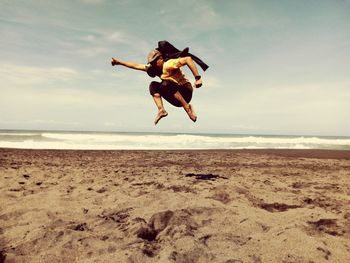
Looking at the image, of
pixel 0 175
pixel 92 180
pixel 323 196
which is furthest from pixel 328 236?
pixel 0 175

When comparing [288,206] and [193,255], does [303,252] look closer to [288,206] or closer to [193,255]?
[193,255]

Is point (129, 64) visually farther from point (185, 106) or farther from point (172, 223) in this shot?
point (172, 223)

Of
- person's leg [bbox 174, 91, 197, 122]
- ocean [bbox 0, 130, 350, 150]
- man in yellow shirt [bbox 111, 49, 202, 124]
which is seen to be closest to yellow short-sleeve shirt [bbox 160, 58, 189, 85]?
man in yellow shirt [bbox 111, 49, 202, 124]

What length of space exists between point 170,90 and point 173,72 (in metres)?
0.27

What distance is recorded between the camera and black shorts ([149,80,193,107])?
15.6ft

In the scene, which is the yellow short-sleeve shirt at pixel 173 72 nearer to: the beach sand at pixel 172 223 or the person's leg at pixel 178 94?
the person's leg at pixel 178 94

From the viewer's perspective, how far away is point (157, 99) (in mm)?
4852

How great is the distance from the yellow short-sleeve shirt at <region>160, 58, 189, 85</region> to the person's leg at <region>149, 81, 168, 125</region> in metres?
0.20

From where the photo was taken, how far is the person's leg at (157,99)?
477cm

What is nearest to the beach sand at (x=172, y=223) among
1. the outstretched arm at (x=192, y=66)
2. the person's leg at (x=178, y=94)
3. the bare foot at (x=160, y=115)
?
the bare foot at (x=160, y=115)

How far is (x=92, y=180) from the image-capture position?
6699 millimetres

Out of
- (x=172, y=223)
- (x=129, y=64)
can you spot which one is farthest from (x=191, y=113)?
(x=172, y=223)

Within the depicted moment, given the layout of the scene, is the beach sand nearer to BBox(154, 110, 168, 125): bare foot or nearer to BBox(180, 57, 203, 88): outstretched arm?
BBox(154, 110, 168, 125): bare foot

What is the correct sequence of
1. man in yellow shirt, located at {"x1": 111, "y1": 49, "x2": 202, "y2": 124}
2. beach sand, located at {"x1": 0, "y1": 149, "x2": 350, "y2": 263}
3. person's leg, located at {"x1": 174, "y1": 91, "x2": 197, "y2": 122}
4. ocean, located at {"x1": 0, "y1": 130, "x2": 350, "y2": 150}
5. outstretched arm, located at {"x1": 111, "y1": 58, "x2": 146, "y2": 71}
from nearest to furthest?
1. beach sand, located at {"x1": 0, "y1": 149, "x2": 350, "y2": 263}
2. man in yellow shirt, located at {"x1": 111, "y1": 49, "x2": 202, "y2": 124}
3. person's leg, located at {"x1": 174, "y1": 91, "x2": 197, "y2": 122}
4. outstretched arm, located at {"x1": 111, "y1": 58, "x2": 146, "y2": 71}
5. ocean, located at {"x1": 0, "y1": 130, "x2": 350, "y2": 150}
